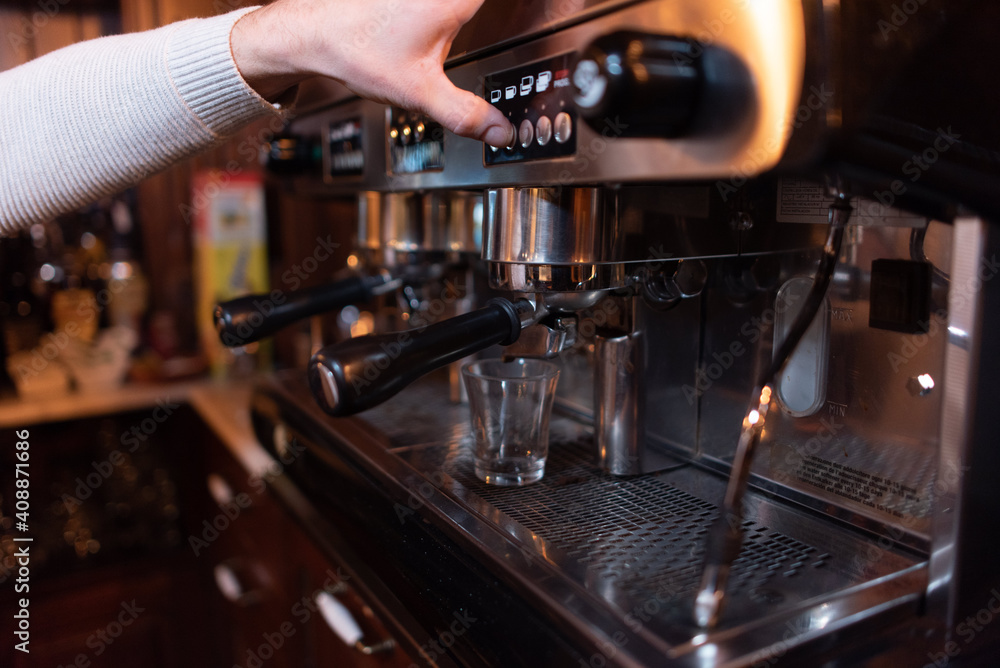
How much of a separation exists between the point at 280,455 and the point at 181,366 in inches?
29.4

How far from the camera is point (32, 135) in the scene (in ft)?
2.20

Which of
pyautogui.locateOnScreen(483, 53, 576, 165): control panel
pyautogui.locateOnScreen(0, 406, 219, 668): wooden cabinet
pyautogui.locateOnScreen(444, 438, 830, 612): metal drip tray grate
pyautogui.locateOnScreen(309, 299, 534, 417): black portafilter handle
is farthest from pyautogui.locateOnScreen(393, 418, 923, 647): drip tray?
pyautogui.locateOnScreen(0, 406, 219, 668): wooden cabinet

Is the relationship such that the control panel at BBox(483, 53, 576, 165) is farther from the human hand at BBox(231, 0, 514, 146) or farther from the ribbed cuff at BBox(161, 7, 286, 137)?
the ribbed cuff at BBox(161, 7, 286, 137)

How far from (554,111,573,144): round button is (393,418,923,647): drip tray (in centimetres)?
28

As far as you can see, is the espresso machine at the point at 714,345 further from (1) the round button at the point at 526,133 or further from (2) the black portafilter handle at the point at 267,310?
(2) the black portafilter handle at the point at 267,310

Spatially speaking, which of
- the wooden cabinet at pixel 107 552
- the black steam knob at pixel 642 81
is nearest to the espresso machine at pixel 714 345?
the black steam knob at pixel 642 81

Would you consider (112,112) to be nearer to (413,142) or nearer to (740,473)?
(413,142)

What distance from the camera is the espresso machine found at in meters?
0.40

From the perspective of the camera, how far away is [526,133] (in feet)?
1.70

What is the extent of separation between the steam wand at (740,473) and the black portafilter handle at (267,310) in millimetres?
461

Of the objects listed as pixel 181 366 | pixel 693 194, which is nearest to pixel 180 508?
pixel 181 366

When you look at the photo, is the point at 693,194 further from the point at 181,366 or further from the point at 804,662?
the point at 181,366

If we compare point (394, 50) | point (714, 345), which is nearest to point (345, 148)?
point (394, 50)

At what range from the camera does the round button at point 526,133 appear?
516mm
